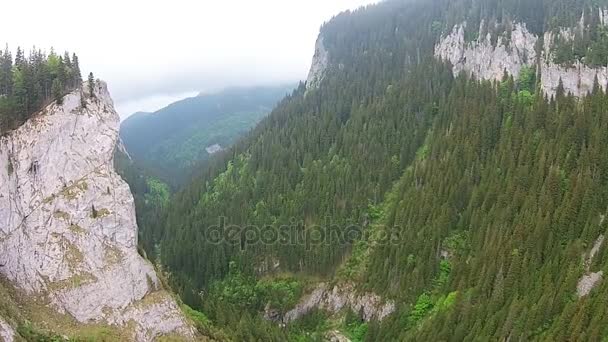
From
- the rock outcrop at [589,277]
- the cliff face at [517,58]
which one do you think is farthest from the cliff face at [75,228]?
the cliff face at [517,58]

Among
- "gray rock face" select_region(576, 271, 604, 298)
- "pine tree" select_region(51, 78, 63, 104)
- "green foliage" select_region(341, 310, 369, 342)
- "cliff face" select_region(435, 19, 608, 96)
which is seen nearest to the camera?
"gray rock face" select_region(576, 271, 604, 298)

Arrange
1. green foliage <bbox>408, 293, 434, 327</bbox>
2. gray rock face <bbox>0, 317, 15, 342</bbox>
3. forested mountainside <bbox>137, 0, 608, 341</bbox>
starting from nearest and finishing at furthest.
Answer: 1. gray rock face <bbox>0, 317, 15, 342</bbox>
2. forested mountainside <bbox>137, 0, 608, 341</bbox>
3. green foliage <bbox>408, 293, 434, 327</bbox>

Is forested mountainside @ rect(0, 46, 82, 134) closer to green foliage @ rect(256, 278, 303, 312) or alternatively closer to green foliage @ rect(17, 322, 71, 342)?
green foliage @ rect(17, 322, 71, 342)

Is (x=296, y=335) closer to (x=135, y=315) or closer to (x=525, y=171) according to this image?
(x=135, y=315)

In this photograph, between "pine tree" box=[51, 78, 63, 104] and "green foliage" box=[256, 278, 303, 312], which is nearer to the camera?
"pine tree" box=[51, 78, 63, 104]

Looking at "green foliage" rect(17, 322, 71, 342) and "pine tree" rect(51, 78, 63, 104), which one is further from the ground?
"pine tree" rect(51, 78, 63, 104)

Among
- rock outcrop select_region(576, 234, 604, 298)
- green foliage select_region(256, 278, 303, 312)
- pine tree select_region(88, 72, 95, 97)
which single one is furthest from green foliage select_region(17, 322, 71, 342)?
rock outcrop select_region(576, 234, 604, 298)

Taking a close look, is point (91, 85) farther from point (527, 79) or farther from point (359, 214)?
point (527, 79)
